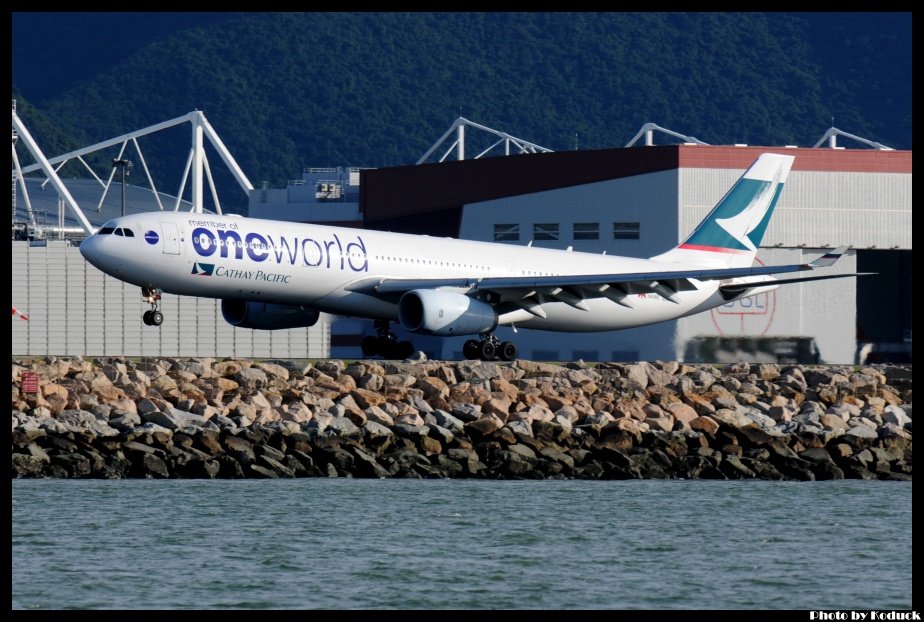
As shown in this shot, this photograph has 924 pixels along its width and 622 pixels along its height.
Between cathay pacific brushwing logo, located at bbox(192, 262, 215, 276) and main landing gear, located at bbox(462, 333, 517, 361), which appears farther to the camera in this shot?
main landing gear, located at bbox(462, 333, 517, 361)

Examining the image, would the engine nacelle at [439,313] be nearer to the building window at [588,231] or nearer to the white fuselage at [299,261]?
the white fuselage at [299,261]

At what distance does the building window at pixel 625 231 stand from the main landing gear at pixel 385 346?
23771 mm

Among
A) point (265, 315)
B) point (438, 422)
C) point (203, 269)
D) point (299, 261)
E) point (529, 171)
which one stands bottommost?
point (438, 422)

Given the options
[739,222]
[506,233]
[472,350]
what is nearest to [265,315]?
[472,350]

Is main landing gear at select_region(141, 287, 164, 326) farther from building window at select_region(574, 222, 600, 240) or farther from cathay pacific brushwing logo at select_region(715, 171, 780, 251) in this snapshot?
building window at select_region(574, 222, 600, 240)

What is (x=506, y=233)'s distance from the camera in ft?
242

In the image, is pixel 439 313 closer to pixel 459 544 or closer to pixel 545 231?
pixel 459 544

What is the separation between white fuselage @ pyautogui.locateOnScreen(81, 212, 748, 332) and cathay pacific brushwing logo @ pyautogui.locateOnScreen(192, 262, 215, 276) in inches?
1.1

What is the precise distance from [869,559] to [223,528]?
11608mm

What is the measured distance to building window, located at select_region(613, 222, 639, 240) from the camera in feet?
232

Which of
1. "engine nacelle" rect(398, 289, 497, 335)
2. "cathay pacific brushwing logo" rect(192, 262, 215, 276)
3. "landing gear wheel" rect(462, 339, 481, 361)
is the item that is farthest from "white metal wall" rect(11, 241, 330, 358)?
"cathay pacific brushwing logo" rect(192, 262, 215, 276)

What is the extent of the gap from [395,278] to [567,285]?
17.0 ft

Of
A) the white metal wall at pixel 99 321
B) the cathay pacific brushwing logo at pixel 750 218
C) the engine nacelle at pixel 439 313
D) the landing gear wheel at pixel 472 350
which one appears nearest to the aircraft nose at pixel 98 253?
the engine nacelle at pixel 439 313
